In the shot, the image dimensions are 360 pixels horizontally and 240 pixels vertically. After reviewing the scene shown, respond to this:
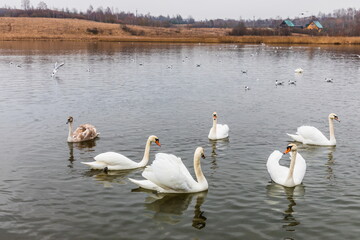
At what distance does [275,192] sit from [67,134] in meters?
9.44

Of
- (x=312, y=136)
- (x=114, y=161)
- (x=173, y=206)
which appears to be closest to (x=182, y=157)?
(x=114, y=161)

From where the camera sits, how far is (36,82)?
3253 cm

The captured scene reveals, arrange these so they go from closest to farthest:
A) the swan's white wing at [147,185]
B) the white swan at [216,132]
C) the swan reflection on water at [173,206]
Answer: the swan reflection on water at [173,206] < the swan's white wing at [147,185] < the white swan at [216,132]

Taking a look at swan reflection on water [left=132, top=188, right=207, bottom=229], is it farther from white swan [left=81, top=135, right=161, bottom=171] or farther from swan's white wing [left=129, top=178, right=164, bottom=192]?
white swan [left=81, top=135, right=161, bottom=171]

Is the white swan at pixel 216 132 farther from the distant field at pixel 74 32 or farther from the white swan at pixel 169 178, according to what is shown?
the distant field at pixel 74 32

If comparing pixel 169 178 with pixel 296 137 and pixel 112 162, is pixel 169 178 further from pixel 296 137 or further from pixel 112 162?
pixel 296 137

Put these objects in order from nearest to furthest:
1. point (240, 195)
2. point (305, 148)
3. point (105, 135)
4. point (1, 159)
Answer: point (240, 195) < point (1, 159) < point (305, 148) < point (105, 135)

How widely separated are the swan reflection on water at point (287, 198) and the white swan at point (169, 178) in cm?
182

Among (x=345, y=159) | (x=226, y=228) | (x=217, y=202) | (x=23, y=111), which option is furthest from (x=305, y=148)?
(x=23, y=111)

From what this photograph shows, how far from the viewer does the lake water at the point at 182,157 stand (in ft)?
30.2

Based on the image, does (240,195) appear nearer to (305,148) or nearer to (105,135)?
(305,148)

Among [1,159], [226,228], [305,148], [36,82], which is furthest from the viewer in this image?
[36,82]

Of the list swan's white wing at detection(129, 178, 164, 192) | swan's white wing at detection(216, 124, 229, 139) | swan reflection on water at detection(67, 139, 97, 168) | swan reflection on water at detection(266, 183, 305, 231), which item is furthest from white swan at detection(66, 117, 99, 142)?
swan reflection on water at detection(266, 183, 305, 231)

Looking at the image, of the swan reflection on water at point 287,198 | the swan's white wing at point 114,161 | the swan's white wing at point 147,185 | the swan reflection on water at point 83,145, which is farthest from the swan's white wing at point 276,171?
the swan reflection on water at point 83,145
